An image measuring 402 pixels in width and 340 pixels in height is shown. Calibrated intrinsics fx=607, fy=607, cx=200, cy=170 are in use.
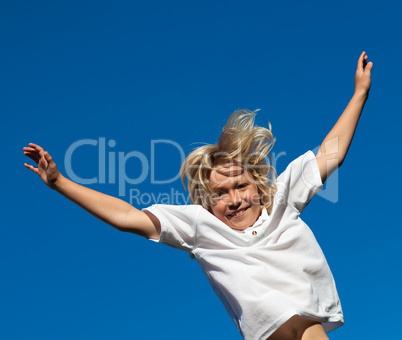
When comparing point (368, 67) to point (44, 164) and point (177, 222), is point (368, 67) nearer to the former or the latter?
point (177, 222)

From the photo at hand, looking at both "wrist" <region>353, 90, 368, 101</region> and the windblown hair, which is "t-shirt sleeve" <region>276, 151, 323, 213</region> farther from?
"wrist" <region>353, 90, 368, 101</region>

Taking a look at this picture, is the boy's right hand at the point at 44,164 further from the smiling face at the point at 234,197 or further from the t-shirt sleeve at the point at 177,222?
the smiling face at the point at 234,197

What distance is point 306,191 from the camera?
427 cm

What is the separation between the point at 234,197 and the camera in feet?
14.1

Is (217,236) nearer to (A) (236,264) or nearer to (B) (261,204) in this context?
(A) (236,264)

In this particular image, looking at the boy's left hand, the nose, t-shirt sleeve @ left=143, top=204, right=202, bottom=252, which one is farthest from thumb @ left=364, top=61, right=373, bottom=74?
t-shirt sleeve @ left=143, top=204, right=202, bottom=252

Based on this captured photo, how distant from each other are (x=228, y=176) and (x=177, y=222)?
0.59 meters

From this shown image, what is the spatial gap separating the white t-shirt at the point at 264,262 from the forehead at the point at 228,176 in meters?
0.28

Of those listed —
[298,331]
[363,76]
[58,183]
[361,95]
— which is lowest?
[298,331]

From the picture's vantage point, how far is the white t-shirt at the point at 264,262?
3.89m

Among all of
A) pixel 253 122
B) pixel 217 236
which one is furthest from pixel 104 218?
pixel 253 122

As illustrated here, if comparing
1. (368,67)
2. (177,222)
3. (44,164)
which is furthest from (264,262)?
(368,67)

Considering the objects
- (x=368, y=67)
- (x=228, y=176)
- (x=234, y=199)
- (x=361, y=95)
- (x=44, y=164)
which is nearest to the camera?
(x=44, y=164)

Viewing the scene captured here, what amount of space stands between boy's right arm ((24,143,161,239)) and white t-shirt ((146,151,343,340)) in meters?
0.19
